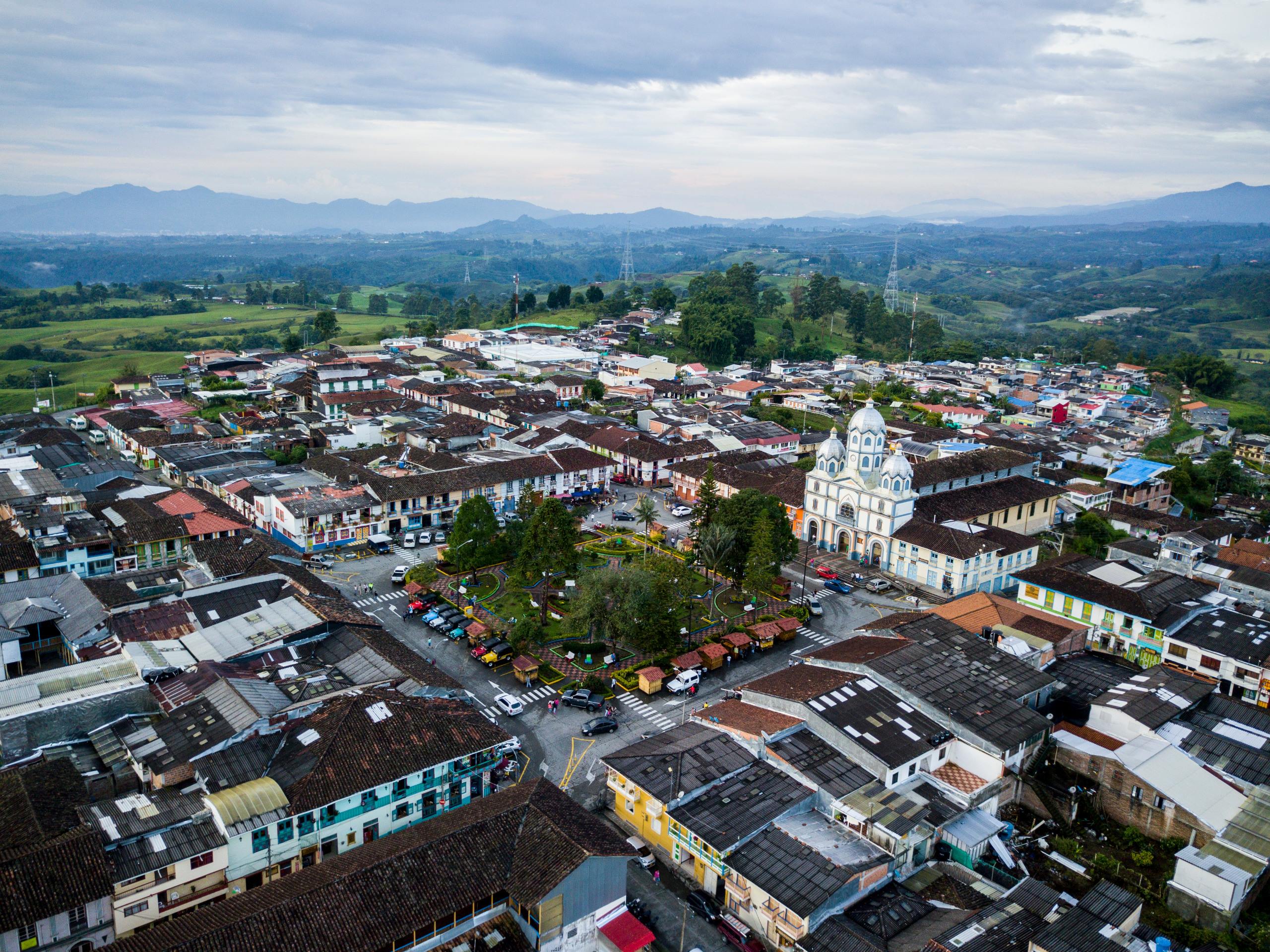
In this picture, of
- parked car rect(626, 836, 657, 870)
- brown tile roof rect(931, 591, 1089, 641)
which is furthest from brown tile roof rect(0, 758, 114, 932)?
brown tile roof rect(931, 591, 1089, 641)

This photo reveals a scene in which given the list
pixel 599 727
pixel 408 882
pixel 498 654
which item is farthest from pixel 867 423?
pixel 408 882

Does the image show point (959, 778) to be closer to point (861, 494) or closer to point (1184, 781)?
point (1184, 781)

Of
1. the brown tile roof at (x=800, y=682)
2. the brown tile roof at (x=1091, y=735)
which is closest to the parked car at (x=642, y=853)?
the brown tile roof at (x=800, y=682)

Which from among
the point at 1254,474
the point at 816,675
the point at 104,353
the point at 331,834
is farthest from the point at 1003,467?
the point at 104,353

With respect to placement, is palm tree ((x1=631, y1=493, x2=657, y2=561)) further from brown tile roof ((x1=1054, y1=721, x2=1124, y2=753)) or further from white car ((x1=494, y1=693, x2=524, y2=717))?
brown tile roof ((x1=1054, y1=721, x2=1124, y2=753))

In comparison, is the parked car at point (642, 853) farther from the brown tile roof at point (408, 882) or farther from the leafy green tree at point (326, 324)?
the leafy green tree at point (326, 324)

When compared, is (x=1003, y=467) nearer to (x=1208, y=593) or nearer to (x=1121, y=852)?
(x=1208, y=593)
